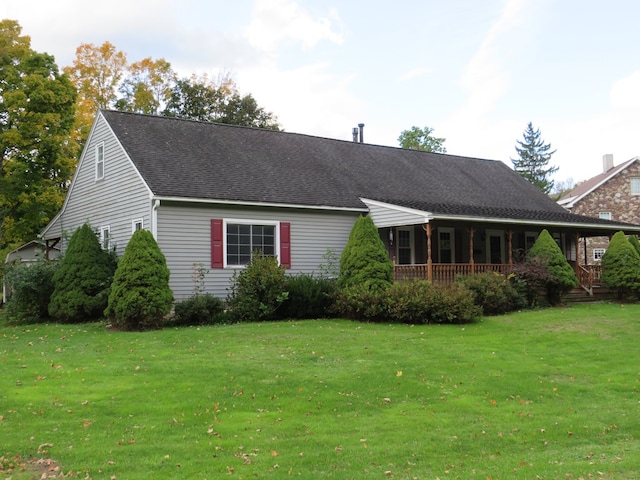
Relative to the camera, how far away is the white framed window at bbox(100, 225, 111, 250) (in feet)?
60.1

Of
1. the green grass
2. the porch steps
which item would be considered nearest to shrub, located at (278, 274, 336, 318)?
the green grass

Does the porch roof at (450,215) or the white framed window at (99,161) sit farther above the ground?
the white framed window at (99,161)

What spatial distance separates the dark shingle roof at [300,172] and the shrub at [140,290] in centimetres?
200

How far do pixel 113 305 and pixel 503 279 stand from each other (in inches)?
406

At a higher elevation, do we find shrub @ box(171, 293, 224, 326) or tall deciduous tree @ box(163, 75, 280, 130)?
tall deciduous tree @ box(163, 75, 280, 130)

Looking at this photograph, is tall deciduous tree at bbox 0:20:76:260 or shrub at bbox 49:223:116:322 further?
tall deciduous tree at bbox 0:20:76:260

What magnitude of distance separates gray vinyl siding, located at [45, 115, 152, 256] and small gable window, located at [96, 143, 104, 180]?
179 millimetres

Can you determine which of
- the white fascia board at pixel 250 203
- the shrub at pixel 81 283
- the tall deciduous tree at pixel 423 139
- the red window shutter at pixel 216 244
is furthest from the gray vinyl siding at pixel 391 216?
the tall deciduous tree at pixel 423 139

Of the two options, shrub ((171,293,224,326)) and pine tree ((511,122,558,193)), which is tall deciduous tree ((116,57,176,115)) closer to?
shrub ((171,293,224,326))

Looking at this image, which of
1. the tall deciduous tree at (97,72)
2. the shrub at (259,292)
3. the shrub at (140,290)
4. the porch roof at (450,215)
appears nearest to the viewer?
the shrub at (140,290)

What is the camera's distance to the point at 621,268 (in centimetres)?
1973

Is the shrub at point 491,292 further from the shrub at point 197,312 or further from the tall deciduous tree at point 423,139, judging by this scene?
the tall deciduous tree at point 423,139

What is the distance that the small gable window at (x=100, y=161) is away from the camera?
63.2 feet

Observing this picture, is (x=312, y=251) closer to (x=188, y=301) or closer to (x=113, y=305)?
(x=188, y=301)
